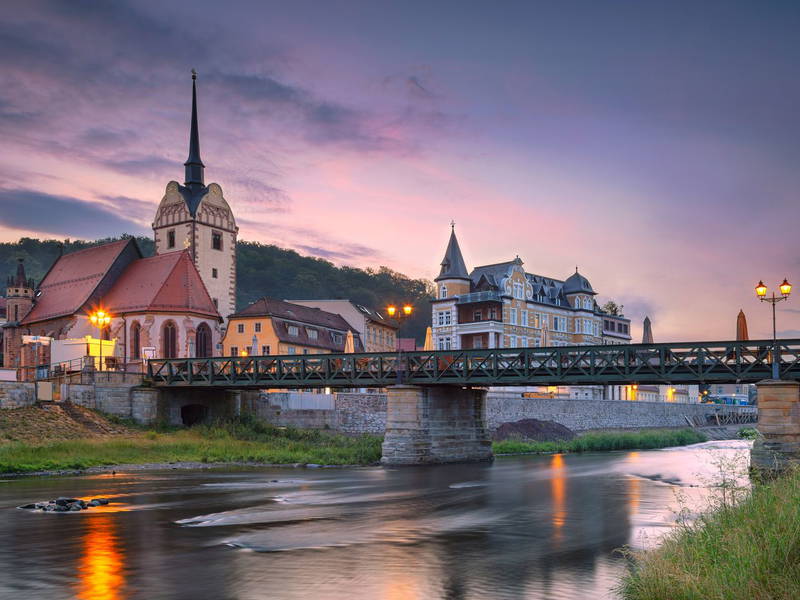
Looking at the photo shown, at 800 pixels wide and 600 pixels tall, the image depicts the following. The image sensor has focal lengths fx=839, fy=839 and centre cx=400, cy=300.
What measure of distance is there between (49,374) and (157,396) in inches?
414

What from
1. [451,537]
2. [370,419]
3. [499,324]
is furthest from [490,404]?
[451,537]

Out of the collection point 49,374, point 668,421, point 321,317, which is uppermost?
point 321,317

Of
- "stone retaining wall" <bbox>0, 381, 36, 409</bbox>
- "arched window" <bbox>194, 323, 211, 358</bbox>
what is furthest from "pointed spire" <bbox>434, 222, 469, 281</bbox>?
"stone retaining wall" <bbox>0, 381, 36, 409</bbox>

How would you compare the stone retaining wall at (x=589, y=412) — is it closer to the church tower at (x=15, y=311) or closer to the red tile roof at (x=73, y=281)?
the red tile roof at (x=73, y=281)

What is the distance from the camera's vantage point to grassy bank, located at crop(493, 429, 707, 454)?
57312 millimetres

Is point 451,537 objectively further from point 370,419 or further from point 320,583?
A: point 370,419

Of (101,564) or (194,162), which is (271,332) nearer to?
(194,162)

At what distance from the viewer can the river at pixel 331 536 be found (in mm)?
13953

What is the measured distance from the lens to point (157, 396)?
51688 mm

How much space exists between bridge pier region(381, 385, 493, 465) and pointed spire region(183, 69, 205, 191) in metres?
51.1

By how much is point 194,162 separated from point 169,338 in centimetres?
2812

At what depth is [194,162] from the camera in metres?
88.6

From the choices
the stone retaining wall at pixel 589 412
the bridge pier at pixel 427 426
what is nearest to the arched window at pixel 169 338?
the stone retaining wall at pixel 589 412

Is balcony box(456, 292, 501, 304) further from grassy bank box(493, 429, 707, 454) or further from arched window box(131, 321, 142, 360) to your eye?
arched window box(131, 321, 142, 360)
